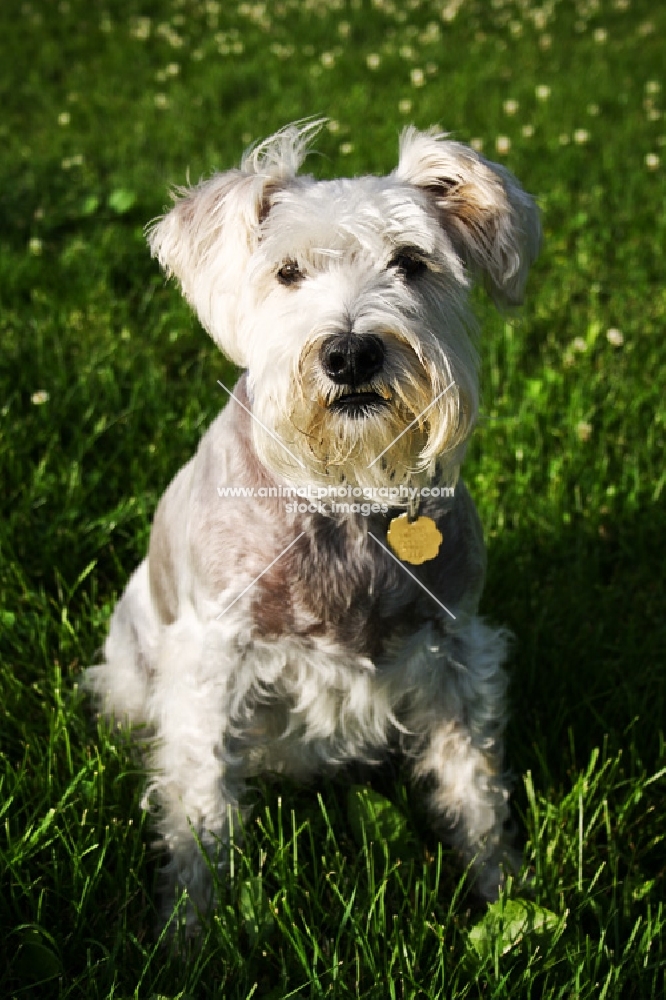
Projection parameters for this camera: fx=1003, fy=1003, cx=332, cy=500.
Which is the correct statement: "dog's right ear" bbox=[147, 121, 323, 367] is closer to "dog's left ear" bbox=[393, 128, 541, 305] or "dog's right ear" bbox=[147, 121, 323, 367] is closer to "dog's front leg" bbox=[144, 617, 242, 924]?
"dog's left ear" bbox=[393, 128, 541, 305]

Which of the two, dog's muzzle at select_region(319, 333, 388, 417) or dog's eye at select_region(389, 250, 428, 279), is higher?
dog's eye at select_region(389, 250, 428, 279)

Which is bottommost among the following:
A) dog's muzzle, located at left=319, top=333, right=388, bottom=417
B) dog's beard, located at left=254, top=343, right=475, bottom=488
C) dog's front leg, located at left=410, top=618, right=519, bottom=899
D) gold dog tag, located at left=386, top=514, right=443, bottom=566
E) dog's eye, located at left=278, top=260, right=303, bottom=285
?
dog's front leg, located at left=410, top=618, right=519, bottom=899

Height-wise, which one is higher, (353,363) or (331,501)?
(353,363)

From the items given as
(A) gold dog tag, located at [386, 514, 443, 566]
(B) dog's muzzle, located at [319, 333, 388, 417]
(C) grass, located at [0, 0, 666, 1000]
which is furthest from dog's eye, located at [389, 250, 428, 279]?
(A) gold dog tag, located at [386, 514, 443, 566]

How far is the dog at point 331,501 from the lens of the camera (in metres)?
2.14

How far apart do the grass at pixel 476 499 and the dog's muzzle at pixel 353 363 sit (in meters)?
0.65

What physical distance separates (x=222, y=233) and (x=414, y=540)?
833 mm

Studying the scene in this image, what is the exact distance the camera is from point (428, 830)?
2.93m

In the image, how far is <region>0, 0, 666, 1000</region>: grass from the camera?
2402 mm

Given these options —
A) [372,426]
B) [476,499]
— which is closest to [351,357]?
[372,426]

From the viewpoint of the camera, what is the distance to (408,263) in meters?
2.24

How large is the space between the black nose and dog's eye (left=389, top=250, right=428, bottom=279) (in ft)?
0.91
